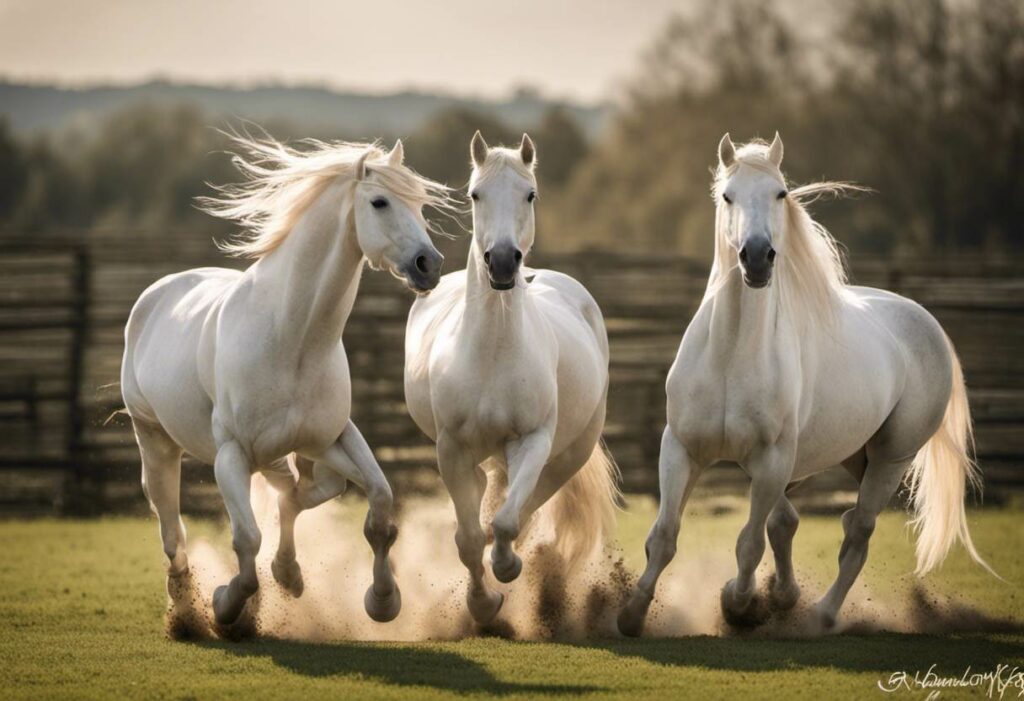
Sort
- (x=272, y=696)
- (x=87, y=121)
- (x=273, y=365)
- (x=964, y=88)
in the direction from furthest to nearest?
(x=87, y=121) < (x=964, y=88) < (x=273, y=365) < (x=272, y=696)

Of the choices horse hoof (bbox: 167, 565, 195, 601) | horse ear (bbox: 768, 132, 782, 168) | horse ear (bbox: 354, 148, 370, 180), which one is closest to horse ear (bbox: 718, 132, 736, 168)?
horse ear (bbox: 768, 132, 782, 168)

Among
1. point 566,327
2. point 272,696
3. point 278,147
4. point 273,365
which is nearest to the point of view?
point 272,696

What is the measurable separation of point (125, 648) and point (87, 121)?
58.5 m

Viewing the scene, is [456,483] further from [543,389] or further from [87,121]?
[87,121]

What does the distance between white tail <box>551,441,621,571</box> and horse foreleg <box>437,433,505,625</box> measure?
1.13 meters

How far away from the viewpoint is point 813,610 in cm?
662

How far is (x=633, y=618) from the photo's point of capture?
6.20m

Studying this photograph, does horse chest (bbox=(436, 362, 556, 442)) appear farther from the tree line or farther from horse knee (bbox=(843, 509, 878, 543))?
the tree line

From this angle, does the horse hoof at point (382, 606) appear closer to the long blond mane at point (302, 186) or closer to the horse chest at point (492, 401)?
the horse chest at point (492, 401)

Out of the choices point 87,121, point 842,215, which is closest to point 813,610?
point 842,215

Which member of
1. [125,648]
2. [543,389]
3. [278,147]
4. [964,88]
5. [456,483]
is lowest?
[125,648]

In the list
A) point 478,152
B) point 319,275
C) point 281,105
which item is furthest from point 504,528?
point 281,105

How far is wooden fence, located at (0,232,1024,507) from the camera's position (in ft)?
39.8

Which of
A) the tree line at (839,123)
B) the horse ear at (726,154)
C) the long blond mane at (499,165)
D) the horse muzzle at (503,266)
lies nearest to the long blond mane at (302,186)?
the long blond mane at (499,165)
